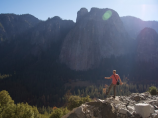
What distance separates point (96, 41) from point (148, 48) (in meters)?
66.7

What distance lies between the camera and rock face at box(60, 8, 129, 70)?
16338 centimetres

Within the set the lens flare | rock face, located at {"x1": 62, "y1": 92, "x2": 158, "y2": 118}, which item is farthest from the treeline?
the lens flare

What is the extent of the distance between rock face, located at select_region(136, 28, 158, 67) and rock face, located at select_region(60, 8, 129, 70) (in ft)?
67.6

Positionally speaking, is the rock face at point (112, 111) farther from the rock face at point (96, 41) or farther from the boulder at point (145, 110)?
the rock face at point (96, 41)

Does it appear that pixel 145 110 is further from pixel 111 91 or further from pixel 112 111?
pixel 111 91

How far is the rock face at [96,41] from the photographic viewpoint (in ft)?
536

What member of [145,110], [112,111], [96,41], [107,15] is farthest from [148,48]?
[112,111]

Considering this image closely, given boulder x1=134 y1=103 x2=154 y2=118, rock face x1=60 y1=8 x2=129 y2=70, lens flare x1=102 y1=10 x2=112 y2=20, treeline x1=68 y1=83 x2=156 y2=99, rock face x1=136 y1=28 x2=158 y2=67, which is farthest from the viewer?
lens flare x1=102 y1=10 x2=112 y2=20

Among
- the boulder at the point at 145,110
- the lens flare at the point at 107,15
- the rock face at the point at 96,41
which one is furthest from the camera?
the lens flare at the point at 107,15

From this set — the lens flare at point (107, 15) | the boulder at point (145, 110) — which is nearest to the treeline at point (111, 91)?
the boulder at point (145, 110)

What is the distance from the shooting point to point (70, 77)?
144125 millimetres

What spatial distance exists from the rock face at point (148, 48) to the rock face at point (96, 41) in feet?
67.6

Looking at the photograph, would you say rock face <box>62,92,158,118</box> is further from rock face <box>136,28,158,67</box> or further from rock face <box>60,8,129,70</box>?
rock face <box>136,28,158,67</box>

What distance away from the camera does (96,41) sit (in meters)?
164
